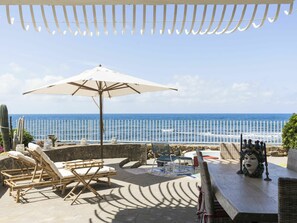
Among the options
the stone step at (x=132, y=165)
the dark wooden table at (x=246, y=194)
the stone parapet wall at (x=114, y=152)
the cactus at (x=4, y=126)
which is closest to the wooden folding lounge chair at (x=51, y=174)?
the stone step at (x=132, y=165)

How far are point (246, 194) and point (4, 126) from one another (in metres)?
7.32

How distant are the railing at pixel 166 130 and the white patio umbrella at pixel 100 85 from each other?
159 inches

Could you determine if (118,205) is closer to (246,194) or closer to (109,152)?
(246,194)

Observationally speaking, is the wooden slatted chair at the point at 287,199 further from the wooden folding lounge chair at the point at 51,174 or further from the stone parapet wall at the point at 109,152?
the stone parapet wall at the point at 109,152

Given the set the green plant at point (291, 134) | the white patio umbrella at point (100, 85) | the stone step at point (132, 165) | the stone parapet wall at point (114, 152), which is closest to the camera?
the white patio umbrella at point (100, 85)

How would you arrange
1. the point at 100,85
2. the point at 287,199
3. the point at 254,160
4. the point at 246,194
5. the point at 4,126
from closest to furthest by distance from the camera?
the point at 287,199 < the point at 246,194 < the point at 254,160 < the point at 100,85 < the point at 4,126

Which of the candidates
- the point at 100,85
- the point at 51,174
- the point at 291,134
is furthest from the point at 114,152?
the point at 291,134

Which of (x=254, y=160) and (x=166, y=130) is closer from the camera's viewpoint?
(x=254, y=160)

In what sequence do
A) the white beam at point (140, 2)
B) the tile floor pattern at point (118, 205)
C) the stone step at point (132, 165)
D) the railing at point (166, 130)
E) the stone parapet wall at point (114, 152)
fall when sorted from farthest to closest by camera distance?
the railing at point (166, 130), the stone parapet wall at point (114, 152), the stone step at point (132, 165), the tile floor pattern at point (118, 205), the white beam at point (140, 2)

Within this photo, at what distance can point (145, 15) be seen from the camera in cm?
249

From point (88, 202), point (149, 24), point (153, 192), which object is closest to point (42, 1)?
point (149, 24)

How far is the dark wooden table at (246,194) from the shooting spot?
2.08 m

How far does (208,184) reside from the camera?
8.98 feet

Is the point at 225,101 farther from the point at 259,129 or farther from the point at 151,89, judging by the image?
the point at 151,89
